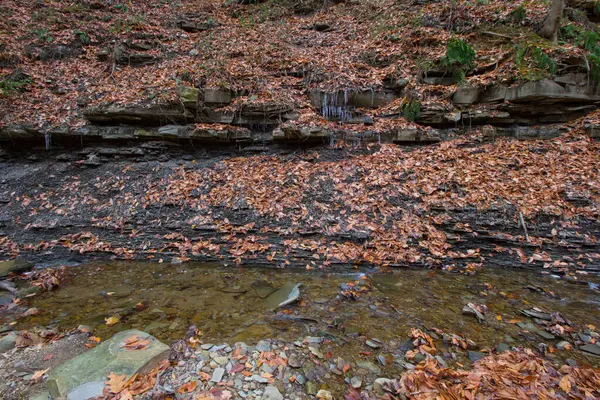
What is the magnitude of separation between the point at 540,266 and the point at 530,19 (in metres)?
8.36

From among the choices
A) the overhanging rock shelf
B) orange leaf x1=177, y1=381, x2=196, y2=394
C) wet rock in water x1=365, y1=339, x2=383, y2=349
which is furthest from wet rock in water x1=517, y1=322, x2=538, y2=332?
the overhanging rock shelf

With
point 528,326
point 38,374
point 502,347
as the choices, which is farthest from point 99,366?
point 528,326

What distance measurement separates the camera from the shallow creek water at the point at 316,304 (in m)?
3.11

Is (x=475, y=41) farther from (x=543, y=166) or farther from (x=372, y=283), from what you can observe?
(x=372, y=283)

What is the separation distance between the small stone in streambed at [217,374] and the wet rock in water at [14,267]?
4973 millimetres

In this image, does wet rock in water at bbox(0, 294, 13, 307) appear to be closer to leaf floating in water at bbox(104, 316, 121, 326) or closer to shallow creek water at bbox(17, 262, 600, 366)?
shallow creek water at bbox(17, 262, 600, 366)

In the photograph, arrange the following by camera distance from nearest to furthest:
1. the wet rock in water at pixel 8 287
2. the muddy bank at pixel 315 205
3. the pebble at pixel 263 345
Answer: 1. the pebble at pixel 263 345
2. the wet rock in water at pixel 8 287
3. the muddy bank at pixel 315 205

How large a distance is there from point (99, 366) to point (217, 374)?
1128 mm

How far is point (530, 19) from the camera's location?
818 centimetres

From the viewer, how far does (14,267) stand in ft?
16.0

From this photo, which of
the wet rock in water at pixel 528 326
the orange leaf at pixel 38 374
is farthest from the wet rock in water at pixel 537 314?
the orange leaf at pixel 38 374

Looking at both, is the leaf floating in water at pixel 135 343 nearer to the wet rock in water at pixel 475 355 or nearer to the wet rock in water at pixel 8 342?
the wet rock in water at pixel 8 342

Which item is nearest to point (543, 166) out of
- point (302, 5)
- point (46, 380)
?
point (46, 380)

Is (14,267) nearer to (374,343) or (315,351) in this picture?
(315,351)
